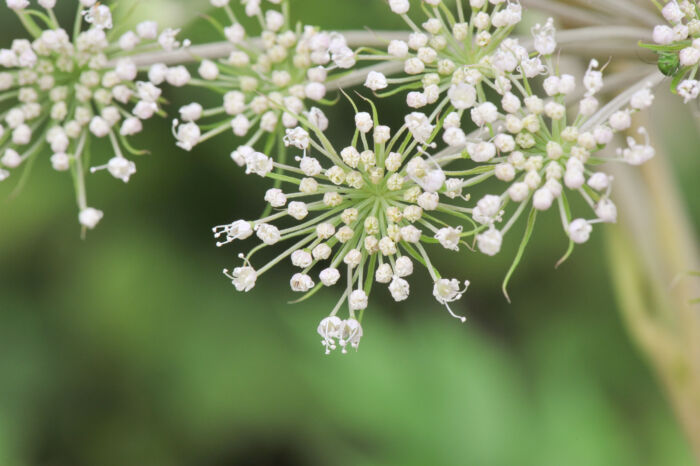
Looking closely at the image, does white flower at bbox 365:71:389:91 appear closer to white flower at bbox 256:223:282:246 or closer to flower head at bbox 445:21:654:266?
flower head at bbox 445:21:654:266

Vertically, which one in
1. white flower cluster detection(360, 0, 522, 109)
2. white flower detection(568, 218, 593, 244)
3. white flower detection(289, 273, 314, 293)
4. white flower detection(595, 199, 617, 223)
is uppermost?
white flower cluster detection(360, 0, 522, 109)

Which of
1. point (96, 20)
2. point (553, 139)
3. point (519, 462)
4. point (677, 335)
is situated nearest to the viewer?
point (553, 139)

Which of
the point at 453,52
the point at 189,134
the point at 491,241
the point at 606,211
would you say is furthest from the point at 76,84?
the point at 606,211

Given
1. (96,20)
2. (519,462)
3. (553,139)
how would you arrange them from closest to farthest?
(553,139)
(96,20)
(519,462)

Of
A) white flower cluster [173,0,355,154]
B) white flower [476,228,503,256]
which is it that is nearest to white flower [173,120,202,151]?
white flower cluster [173,0,355,154]

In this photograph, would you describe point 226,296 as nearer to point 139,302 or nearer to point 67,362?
point 139,302

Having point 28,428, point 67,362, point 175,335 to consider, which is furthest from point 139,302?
point 28,428

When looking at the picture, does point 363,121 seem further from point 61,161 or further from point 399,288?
point 61,161
